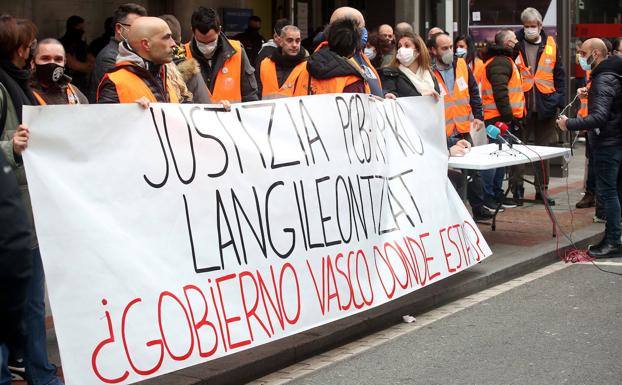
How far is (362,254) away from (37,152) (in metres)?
2.49

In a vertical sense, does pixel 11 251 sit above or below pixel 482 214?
above

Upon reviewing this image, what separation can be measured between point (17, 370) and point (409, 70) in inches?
175

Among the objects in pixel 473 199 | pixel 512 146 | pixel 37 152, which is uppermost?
pixel 37 152

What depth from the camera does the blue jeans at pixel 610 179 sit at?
878cm

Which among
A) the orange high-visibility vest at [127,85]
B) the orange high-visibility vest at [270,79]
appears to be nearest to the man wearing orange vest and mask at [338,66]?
the orange high-visibility vest at [270,79]

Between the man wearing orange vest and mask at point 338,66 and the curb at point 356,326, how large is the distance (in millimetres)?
1556

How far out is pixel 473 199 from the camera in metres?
10.5

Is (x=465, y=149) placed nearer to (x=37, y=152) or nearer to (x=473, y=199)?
(x=473, y=199)

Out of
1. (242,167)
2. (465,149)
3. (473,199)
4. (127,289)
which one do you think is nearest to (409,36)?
(465,149)

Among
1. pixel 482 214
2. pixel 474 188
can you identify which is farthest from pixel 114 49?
pixel 482 214

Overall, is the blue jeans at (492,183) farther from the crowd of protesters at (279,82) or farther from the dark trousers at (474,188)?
the dark trousers at (474,188)

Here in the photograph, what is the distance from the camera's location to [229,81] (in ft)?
25.9

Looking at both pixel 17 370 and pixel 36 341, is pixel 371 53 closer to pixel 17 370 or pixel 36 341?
pixel 17 370

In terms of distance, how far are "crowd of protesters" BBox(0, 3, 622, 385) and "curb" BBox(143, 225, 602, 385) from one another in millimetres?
675
